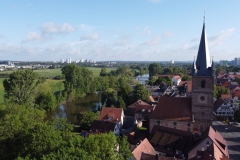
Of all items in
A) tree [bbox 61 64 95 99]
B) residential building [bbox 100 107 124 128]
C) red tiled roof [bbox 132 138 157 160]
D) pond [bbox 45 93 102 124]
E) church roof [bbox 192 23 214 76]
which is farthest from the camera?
tree [bbox 61 64 95 99]

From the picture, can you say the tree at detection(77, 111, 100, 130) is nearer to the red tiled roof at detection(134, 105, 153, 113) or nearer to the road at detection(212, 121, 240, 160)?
the red tiled roof at detection(134, 105, 153, 113)

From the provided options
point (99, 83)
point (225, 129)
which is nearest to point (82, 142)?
point (225, 129)

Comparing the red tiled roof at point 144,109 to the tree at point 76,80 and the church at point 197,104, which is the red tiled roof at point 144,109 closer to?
the church at point 197,104

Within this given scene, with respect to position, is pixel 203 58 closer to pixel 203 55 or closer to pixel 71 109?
pixel 203 55

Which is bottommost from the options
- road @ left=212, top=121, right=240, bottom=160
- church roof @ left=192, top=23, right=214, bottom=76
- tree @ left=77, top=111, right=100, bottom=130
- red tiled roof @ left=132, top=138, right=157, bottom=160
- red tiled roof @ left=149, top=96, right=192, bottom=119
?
road @ left=212, top=121, right=240, bottom=160

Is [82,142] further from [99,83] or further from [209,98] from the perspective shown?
[99,83]

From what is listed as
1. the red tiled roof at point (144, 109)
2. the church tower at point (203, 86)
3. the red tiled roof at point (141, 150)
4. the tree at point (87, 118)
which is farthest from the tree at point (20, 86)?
the church tower at point (203, 86)

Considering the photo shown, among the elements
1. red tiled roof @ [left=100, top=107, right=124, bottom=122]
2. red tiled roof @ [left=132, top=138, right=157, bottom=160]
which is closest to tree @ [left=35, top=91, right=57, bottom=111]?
red tiled roof @ [left=100, top=107, right=124, bottom=122]
